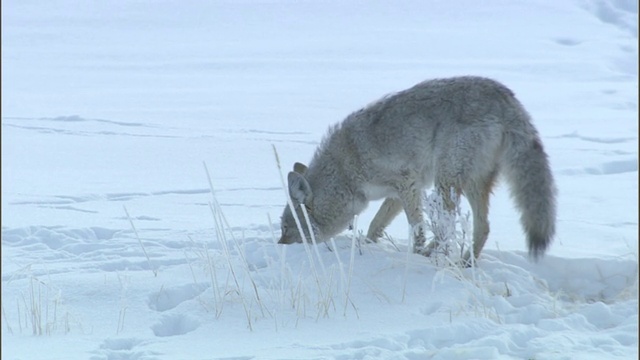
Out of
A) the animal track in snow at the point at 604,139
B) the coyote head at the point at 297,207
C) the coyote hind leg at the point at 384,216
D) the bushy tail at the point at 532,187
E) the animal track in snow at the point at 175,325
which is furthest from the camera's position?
the animal track in snow at the point at 604,139

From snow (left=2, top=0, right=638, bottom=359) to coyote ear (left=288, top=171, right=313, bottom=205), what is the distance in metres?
0.40

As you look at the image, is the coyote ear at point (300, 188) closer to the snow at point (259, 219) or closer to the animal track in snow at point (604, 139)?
the snow at point (259, 219)

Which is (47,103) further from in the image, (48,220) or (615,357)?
(615,357)

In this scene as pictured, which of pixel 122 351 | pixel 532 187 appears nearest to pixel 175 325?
pixel 122 351

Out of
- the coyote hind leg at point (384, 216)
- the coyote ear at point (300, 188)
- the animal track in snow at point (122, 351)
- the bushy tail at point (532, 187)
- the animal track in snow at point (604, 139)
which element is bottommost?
the animal track in snow at point (604, 139)

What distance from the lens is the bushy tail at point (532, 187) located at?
602 cm

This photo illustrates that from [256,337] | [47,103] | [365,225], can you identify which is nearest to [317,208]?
[365,225]

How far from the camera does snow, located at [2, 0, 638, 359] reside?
492cm

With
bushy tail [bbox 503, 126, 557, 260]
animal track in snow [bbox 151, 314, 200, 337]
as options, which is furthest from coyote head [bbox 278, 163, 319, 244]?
animal track in snow [bbox 151, 314, 200, 337]

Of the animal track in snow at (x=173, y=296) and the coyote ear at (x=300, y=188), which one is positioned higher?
the coyote ear at (x=300, y=188)

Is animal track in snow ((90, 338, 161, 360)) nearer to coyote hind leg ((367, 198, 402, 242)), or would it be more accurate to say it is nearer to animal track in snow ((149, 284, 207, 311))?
animal track in snow ((149, 284, 207, 311))

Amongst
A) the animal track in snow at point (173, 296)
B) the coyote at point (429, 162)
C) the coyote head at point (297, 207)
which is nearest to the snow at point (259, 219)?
the animal track in snow at point (173, 296)

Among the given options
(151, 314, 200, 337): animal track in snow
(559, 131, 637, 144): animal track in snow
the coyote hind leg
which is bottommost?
(559, 131, 637, 144): animal track in snow

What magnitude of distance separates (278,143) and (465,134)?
6.15 m
